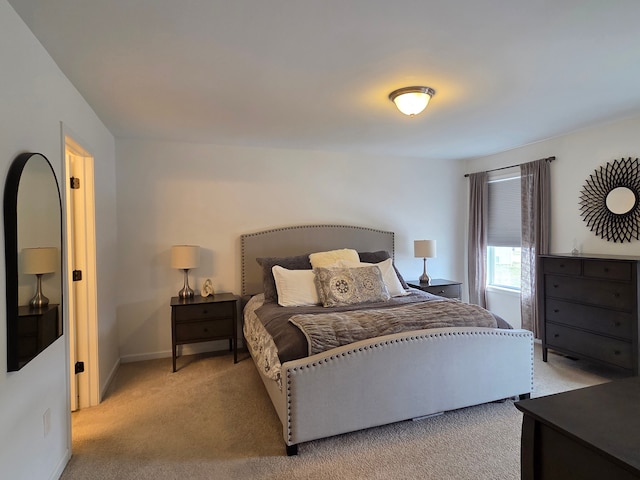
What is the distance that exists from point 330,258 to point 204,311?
1.41 metres

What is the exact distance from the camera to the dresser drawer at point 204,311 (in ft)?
11.6

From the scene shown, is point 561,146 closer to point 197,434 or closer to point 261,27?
point 261,27

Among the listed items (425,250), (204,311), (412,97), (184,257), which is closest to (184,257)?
(184,257)

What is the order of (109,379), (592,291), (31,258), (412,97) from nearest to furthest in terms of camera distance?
(31,258) → (412,97) → (592,291) → (109,379)

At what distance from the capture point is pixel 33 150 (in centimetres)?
180

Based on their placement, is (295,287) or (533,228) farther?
(533,228)

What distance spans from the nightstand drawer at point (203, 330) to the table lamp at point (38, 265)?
174 cm

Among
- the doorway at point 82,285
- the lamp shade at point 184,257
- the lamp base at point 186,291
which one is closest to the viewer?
the doorway at point 82,285

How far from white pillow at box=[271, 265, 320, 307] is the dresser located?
2333mm

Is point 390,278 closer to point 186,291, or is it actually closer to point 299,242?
point 299,242

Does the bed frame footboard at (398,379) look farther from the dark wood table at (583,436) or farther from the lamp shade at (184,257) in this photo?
the lamp shade at (184,257)

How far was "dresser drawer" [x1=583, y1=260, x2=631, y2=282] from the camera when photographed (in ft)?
9.62

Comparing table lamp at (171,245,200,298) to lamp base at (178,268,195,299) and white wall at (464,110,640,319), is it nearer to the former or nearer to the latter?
lamp base at (178,268,195,299)

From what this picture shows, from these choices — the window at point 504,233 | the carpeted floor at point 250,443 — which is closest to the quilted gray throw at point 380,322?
the carpeted floor at point 250,443
